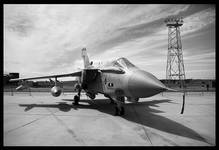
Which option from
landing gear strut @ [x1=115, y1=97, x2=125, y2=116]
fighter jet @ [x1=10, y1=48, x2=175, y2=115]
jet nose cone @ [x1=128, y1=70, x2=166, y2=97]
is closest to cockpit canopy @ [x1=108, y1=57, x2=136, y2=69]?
fighter jet @ [x1=10, y1=48, x2=175, y2=115]

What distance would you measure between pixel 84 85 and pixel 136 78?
575 cm

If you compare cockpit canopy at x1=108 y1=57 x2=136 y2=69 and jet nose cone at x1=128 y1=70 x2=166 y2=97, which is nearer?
jet nose cone at x1=128 y1=70 x2=166 y2=97

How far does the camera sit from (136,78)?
18.6 feet

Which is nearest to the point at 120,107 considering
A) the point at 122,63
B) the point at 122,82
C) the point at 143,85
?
the point at 122,82

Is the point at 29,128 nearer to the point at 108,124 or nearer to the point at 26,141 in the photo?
the point at 26,141

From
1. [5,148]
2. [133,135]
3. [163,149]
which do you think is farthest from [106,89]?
[5,148]

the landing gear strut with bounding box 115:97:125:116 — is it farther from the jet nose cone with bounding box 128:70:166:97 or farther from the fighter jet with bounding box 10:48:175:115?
the jet nose cone with bounding box 128:70:166:97

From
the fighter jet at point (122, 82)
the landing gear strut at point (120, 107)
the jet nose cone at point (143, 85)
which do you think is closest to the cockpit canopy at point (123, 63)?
the fighter jet at point (122, 82)

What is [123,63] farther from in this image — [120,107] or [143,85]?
[120,107]

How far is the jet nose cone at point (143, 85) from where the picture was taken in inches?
201

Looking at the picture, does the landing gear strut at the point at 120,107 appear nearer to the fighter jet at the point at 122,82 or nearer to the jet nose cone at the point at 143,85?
the fighter jet at the point at 122,82

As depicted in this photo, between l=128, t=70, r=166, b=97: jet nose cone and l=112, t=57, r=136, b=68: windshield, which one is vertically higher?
l=112, t=57, r=136, b=68: windshield

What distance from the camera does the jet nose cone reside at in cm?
511

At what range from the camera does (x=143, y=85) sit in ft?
17.4
